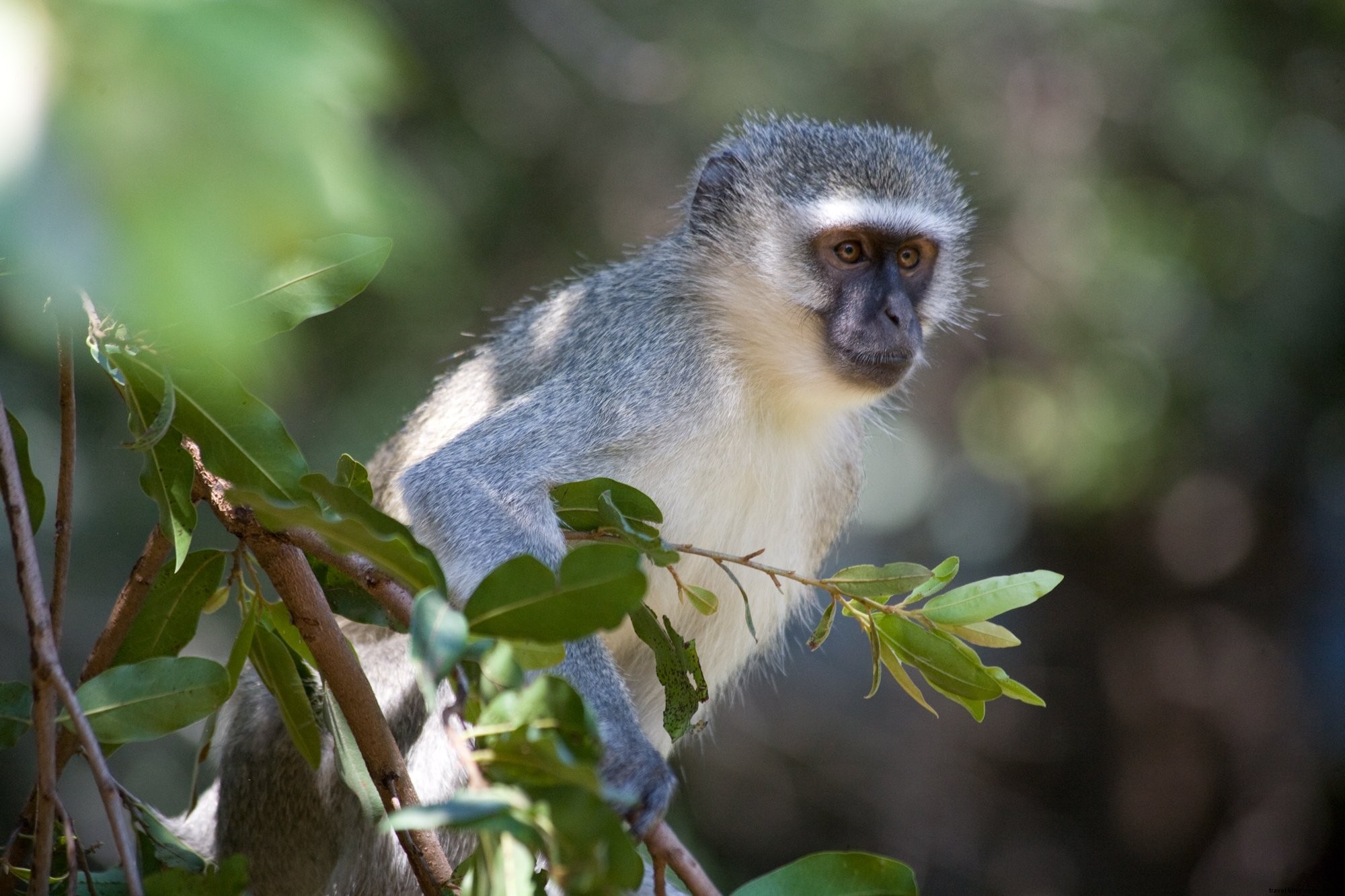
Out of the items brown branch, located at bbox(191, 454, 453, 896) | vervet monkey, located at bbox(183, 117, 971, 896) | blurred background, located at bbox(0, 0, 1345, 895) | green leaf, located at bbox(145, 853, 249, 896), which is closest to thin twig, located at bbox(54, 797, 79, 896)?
green leaf, located at bbox(145, 853, 249, 896)

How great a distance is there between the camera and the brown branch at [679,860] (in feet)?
4.94

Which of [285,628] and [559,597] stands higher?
[559,597]

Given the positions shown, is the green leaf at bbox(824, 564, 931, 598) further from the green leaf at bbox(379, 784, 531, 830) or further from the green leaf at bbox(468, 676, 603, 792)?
the green leaf at bbox(379, 784, 531, 830)

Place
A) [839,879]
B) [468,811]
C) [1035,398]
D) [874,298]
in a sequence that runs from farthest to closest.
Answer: [1035,398] → [874,298] → [839,879] → [468,811]

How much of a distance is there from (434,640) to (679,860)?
1.53 ft

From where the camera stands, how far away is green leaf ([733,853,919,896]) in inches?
63.0

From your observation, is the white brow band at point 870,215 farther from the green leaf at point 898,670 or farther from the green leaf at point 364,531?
the green leaf at point 364,531

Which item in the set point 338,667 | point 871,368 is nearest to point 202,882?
point 338,667

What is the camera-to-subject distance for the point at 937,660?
203 centimetres

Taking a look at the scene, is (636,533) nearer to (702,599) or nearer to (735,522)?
(702,599)

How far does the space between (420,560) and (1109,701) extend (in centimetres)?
668

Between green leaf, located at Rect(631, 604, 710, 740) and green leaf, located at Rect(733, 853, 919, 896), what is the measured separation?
1.38 feet

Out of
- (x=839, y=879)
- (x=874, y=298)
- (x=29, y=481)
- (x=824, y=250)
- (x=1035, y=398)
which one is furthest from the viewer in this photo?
(x=1035, y=398)

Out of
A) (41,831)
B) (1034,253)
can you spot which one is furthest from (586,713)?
(1034,253)
